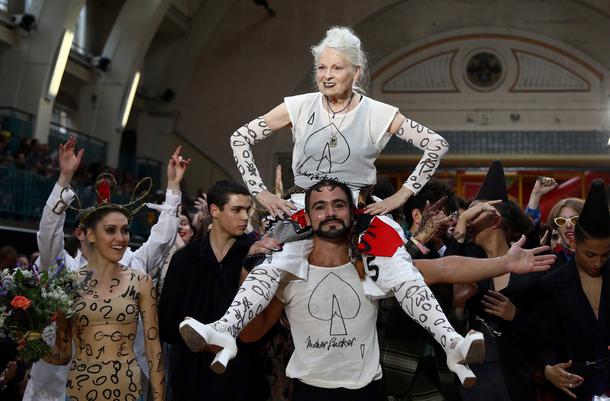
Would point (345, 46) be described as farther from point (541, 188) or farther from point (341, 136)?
point (541, 188)

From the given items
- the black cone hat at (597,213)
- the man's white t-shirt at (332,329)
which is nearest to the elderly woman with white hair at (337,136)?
the man's white t-shirt at (332,329)

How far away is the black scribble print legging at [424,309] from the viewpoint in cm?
444

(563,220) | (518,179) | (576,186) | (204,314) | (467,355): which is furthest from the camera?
(518,179)

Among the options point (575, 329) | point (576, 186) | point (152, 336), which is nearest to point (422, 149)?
point (575, 329)

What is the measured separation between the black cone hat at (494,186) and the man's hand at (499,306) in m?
0.82

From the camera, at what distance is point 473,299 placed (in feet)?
17.8

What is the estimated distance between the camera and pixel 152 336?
5.31 m

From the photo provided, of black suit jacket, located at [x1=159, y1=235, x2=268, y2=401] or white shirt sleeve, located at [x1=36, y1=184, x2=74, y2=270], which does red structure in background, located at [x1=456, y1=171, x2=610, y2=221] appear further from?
white shirt sleeve, located at [x1=36, y1=184, x2=74, y2=270]

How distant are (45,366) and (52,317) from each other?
2.32 feet

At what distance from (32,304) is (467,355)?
8.06 ft

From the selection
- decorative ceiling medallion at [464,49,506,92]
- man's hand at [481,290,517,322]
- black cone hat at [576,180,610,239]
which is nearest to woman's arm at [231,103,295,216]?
man's hand at [481,290,517,322]

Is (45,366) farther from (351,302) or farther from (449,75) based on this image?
(449,75)

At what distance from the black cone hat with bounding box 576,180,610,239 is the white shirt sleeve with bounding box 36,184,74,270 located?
119 inches

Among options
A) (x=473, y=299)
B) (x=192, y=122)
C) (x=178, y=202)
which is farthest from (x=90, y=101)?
(x=473, y=299)
